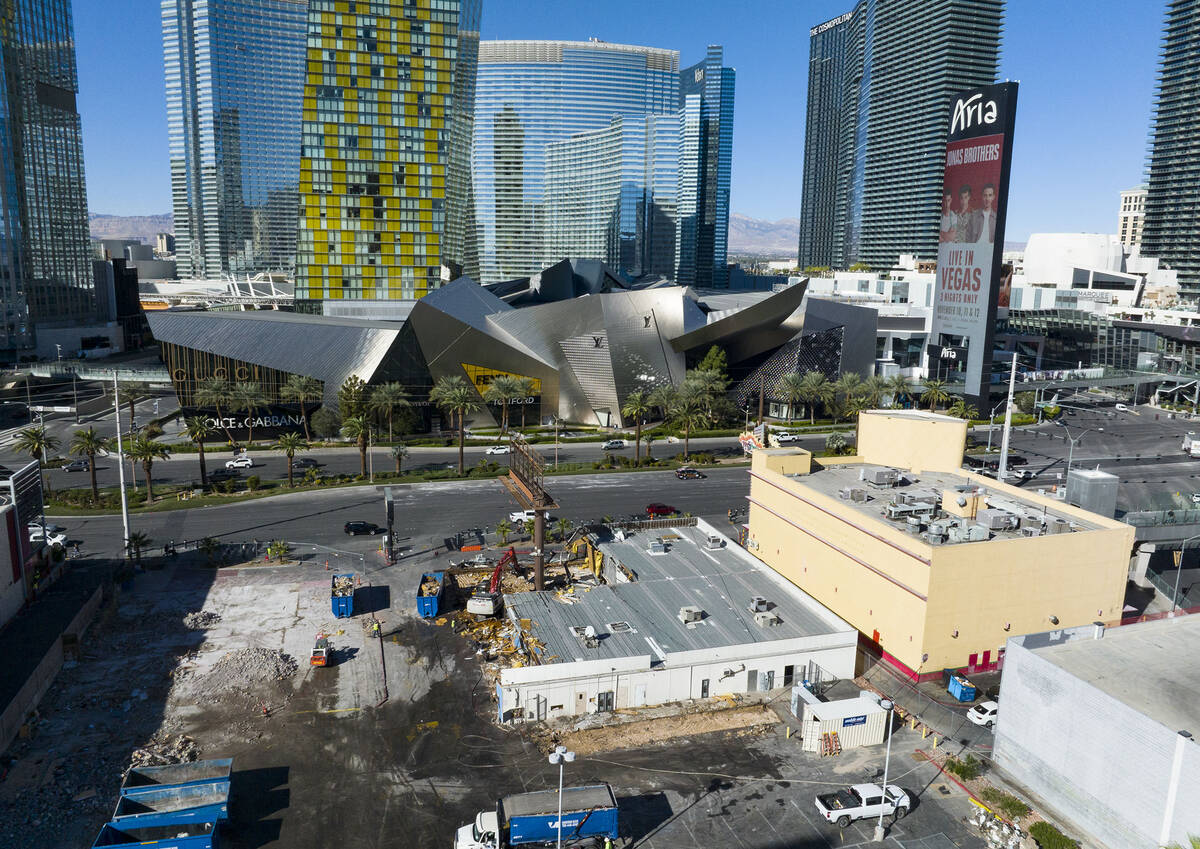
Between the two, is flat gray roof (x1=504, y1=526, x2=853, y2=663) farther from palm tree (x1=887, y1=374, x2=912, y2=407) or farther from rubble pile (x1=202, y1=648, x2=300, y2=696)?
palm tree (x1=887, y1=374, x2=912, y2=407)

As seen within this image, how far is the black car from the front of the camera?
53.5 metres

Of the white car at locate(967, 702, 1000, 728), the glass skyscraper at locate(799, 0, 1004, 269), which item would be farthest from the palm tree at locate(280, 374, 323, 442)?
the glass skyscraper at locate(799, 0, 1004, 269)

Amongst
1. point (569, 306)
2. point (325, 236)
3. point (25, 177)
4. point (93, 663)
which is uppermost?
point (25, 177)

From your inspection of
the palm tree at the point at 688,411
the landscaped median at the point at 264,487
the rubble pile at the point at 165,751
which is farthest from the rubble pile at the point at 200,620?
the palm tree at the point at 688,411

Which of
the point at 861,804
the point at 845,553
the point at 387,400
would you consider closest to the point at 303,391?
the point at 387,400

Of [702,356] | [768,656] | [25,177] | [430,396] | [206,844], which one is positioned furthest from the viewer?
[25,177]

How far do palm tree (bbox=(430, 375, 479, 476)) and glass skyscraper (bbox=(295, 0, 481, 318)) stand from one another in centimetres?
3530

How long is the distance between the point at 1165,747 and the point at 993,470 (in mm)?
54269

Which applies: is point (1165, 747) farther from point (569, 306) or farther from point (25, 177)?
point (25, 177)

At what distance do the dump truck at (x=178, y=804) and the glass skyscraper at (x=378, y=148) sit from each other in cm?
9329

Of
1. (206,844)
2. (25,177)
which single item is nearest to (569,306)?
(206,844)

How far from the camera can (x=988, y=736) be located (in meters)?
30.9

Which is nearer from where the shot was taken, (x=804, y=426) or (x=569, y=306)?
(x=569, y=306)

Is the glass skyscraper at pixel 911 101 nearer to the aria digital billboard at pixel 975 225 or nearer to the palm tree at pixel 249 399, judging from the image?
the aria digital billboard at pixel 975 225
